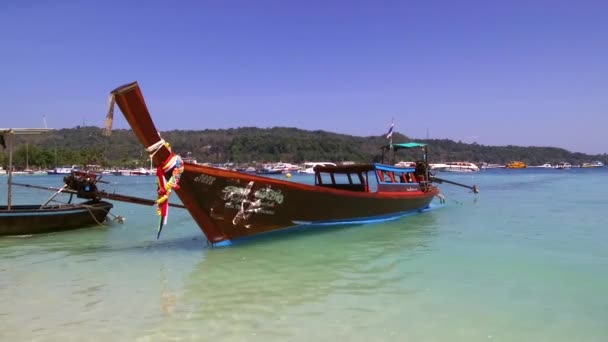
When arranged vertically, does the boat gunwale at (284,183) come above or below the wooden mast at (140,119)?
below

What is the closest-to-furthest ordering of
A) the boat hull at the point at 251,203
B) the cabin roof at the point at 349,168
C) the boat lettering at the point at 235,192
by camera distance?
the boat hull at the point at 251,203, the boat lettering at the point at 235,192, the cabin roof at the point at 349,168

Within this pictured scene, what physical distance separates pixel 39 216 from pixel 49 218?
0.33 metres

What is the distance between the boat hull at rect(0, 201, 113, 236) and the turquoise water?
16.4 inches

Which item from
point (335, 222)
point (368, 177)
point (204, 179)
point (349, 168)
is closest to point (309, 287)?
point (204, 179)

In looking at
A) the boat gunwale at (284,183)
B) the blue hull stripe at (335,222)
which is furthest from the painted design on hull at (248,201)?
the blue hull stripe at (335,222)

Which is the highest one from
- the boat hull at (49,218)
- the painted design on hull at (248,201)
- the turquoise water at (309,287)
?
the painted design on hull at (248,201)

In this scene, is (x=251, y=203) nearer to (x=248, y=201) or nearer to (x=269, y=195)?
(x=248, y=201)

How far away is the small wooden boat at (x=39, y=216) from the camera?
13586 millimetres

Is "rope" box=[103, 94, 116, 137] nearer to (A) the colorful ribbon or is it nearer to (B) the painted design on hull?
(A) the colorful ribbon

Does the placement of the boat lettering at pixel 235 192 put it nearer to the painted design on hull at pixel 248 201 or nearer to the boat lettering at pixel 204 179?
the painted design on hull at pixel 248 201

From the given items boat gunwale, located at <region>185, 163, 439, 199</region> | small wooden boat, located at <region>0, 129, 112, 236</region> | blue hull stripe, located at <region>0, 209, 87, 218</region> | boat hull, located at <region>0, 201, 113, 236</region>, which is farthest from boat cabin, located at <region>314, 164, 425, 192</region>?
blue hull stripe, located at <region>0, 209, 87, 218</region>

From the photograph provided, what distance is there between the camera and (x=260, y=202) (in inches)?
475

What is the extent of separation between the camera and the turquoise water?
20.2 feet

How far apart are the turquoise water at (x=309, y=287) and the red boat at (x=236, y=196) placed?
0.53m
